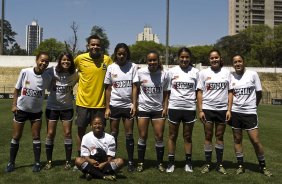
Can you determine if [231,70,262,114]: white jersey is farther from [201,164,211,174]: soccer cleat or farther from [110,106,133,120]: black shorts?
[110,106,133,120]: black shorts

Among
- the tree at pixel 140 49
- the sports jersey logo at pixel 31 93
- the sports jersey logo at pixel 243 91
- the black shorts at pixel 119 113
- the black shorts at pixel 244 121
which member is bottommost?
the black shorts at pixel 244 121

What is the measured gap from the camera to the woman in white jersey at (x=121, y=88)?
21.2 ft

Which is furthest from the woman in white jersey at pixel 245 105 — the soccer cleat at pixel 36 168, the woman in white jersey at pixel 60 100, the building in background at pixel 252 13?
the building in background at pixel 252 13

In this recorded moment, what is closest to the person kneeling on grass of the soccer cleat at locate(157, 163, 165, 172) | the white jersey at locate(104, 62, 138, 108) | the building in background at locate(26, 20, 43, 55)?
the white jersey at locate(104, 62, 138, 108)

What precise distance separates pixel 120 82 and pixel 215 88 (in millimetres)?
1679

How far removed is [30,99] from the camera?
652 centimetres

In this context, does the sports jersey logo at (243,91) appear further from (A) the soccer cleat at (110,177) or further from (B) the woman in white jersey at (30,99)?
(B) the woman in white jersey at (30,99)

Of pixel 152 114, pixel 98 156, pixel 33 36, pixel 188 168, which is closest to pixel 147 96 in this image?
pixel 152 114

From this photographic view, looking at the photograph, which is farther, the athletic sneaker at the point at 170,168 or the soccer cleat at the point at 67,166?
the soccer cleat at the point at 67,166

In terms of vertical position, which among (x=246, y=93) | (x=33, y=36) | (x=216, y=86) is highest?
(x=33, y=36)

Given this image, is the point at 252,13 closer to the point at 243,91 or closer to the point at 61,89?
the point at 243,91

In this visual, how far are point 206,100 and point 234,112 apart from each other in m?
0.54

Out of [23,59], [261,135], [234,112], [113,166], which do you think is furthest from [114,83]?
[23,59]

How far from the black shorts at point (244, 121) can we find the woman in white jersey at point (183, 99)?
0.73 metres
